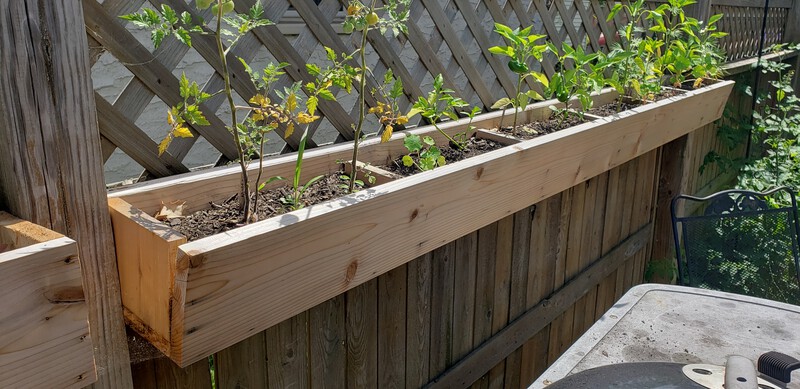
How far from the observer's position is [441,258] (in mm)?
1775

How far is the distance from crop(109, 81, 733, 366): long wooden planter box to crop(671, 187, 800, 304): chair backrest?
67 cm

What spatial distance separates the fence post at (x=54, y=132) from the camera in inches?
36.0

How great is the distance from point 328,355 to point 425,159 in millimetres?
503

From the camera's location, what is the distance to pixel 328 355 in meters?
1.50

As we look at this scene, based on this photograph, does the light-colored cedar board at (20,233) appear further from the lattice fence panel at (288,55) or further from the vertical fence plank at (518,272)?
the vertical fence plank at (518,272)

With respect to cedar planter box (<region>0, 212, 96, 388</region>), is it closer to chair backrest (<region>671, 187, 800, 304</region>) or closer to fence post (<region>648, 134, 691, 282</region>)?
chair backrest (<region>671, 187, 800, 304</region>)

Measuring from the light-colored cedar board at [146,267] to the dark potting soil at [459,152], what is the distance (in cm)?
68

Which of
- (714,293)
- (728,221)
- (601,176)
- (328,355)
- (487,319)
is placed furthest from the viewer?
(601,176)

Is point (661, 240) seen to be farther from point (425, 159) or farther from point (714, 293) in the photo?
point (425, 159)

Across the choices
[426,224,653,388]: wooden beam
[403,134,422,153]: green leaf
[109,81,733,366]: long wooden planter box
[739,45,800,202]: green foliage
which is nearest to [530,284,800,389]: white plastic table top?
[109,81,733,366]: long wooden planter box

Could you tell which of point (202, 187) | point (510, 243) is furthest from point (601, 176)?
point (202, 187)

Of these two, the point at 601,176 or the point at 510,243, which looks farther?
the point at 601,176

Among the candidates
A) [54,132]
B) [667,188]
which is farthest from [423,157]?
[667,188]

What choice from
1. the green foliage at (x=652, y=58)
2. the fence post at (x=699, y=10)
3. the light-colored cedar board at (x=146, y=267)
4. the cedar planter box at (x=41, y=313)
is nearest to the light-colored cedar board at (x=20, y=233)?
the cedar planter box at (x=41, y=313)
